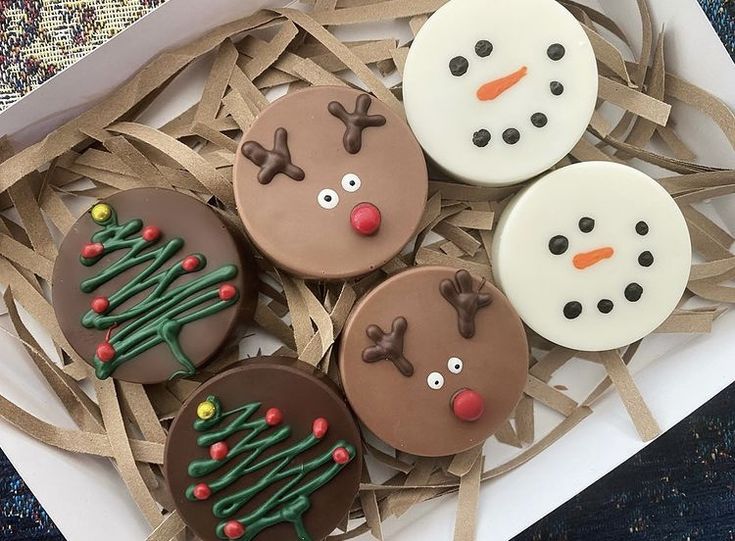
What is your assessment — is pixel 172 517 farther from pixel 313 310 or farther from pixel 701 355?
pixel 701 355

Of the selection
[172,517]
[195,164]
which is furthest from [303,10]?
[172,517]

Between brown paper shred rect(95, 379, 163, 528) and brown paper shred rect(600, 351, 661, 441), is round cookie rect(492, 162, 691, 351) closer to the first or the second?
brown paper shred rect(600, 351, 661, 441)

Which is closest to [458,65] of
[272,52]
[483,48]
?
[483,48]

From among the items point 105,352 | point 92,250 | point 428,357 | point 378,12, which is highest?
point 378,12

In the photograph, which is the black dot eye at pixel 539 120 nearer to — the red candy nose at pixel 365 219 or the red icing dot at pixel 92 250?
the red candy nose at pixel 365 219

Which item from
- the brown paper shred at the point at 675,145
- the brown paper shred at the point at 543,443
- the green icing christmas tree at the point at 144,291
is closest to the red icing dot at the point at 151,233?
the green icing christmas tree at the point at 144,291

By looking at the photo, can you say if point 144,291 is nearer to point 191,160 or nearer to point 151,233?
point 151,233

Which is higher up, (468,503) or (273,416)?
(273,416)

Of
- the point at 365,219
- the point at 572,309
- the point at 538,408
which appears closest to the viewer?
the point at 365,219
